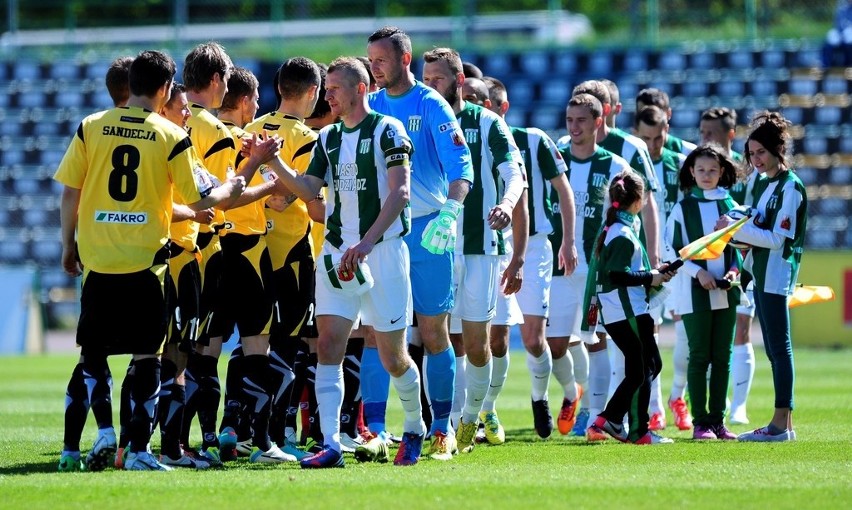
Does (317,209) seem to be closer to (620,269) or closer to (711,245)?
(620,269)

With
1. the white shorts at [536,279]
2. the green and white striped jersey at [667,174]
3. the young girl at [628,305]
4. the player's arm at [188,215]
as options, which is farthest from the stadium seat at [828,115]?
the player's arm at [188,215]

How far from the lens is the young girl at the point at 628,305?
9156 mm

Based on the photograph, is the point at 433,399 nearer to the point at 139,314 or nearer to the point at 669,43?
the point at 139,314

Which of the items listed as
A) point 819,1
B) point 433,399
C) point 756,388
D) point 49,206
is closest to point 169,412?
point 433,399

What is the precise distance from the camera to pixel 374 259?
24.4 ft

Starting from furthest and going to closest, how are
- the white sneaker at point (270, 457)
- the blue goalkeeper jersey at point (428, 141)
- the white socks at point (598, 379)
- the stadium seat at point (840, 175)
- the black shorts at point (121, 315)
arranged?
the stadium seat at point (840, 175) → the white socks at point (598, 379) → the white sneaker at point (270, 457) → the blue goalkeeper jersey at point (428, 141) → the black shorts at point (121, 315)

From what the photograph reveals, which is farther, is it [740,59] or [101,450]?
[740,59]

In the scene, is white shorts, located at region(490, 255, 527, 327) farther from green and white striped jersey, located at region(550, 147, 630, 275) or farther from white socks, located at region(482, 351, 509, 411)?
green and white striped jersey, located at region(550, 147, 630, 275)

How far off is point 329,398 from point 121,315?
124 centimetres

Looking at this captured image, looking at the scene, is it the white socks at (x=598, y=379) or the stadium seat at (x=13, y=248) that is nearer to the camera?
the white socks at (x=598, y=379)

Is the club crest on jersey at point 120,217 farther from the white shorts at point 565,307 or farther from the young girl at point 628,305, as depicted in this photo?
the white shorts at point 565,307

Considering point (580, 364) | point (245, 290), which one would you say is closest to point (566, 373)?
point (580, 364)

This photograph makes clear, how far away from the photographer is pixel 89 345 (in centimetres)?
736

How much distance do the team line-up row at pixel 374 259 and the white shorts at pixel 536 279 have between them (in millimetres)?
17
